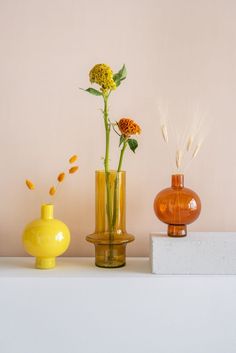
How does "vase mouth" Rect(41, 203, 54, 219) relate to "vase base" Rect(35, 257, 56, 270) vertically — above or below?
above

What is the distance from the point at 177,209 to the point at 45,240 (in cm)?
36

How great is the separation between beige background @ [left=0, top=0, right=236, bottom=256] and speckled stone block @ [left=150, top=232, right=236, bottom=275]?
24 centimetres

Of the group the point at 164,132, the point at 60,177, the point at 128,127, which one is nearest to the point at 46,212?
the point at 60,177

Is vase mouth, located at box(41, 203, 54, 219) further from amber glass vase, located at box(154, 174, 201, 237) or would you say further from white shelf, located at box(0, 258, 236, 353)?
amber glass vase, located at box(154, 174, 201, 237)

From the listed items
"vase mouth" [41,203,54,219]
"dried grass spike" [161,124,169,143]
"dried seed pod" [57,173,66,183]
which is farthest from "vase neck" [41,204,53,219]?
"dried grass spike" [161,124,169,143]

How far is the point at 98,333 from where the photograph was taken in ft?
3.38

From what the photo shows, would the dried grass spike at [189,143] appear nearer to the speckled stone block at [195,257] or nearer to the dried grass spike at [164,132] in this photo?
the dried grass spike at [164,132]

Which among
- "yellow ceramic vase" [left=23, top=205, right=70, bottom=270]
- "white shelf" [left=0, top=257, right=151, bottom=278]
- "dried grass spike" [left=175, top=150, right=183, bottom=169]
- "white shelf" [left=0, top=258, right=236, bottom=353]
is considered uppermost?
"dried grass spike" [left=175, top=150, right=183, bottom=169]

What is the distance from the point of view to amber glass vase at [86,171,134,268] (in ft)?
3.75

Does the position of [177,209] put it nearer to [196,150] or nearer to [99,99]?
[196,150]

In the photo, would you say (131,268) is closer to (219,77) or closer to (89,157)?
(89,157)

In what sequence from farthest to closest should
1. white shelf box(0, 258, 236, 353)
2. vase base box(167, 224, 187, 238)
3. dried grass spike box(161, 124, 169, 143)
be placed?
dried grass spike box(161, 124, 169, 143), vase base box(167, 224, 187, 238), white shelf box(0, 258, 236, 353)

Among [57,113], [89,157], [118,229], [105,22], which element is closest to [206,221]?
[118,229]

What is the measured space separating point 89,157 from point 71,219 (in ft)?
0.67
